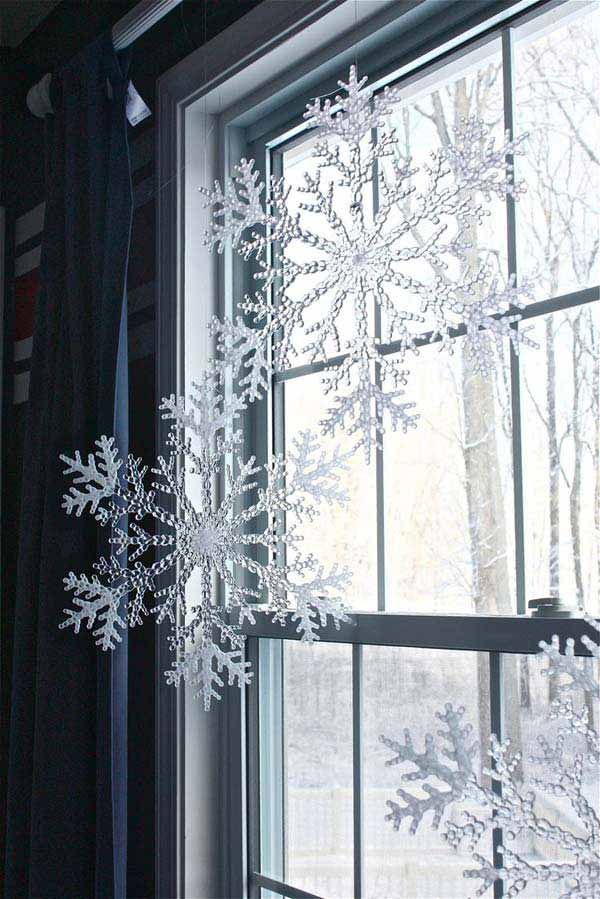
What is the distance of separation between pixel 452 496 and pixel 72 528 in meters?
0.81

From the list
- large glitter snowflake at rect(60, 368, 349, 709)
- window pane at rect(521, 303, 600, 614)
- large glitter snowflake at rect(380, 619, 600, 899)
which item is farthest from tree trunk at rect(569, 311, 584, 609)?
large glitter snowflake at rect(60, 368, 349, 709)

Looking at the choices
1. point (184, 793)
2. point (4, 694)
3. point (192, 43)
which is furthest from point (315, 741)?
point (192, 43)

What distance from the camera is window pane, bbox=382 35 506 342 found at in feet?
4.71

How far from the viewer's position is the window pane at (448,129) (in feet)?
4.71

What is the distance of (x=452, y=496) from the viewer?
4.83ft

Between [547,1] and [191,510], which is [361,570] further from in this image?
[547,1]

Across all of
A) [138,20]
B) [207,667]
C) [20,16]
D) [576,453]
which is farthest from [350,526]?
[20,16]

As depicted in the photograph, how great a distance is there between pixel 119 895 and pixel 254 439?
0.85m

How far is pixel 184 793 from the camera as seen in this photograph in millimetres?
1754

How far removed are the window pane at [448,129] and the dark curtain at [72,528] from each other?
59 centimetres

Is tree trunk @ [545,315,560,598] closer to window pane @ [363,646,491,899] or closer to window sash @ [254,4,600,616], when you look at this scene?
window sash @ [254,4,600,616]

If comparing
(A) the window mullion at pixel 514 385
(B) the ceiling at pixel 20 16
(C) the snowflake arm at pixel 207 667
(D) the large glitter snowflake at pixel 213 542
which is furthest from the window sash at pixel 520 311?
(B) the ceiling at pixel 20 16

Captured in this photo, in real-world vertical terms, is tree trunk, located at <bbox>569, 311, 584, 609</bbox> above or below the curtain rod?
below

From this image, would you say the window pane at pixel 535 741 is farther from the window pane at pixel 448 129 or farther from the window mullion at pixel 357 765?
the window pane at pixel 448 129
